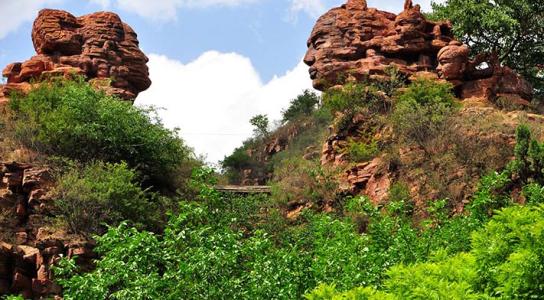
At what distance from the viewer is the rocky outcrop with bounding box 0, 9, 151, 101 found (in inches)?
1273

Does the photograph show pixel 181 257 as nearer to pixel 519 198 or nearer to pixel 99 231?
pixel 99 231

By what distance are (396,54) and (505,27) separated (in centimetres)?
701

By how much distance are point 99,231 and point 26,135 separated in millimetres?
6412

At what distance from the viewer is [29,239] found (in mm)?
21406

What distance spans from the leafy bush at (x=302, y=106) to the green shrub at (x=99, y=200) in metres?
32.1

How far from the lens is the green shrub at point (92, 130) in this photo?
26.3 metres

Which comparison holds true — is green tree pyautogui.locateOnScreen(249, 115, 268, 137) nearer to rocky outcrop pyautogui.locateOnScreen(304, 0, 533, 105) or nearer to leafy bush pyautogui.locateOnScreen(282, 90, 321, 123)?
leafy bush pyautogui.locateOnScreen(282, 90, 321, 123)

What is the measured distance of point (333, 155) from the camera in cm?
2952

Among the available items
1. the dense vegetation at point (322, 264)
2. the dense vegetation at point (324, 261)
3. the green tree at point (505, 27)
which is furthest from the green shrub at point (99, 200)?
the green tree at point (505, 27)

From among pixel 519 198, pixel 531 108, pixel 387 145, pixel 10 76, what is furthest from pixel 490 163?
pixel 10 76

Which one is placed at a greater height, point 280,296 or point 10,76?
point 10,76

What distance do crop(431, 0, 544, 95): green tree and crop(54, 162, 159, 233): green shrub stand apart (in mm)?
20513

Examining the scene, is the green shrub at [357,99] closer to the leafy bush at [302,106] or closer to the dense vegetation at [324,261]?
the dense vegetation at [324,261]

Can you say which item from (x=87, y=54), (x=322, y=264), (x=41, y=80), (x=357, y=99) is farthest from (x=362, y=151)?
(x=322, y=264)
